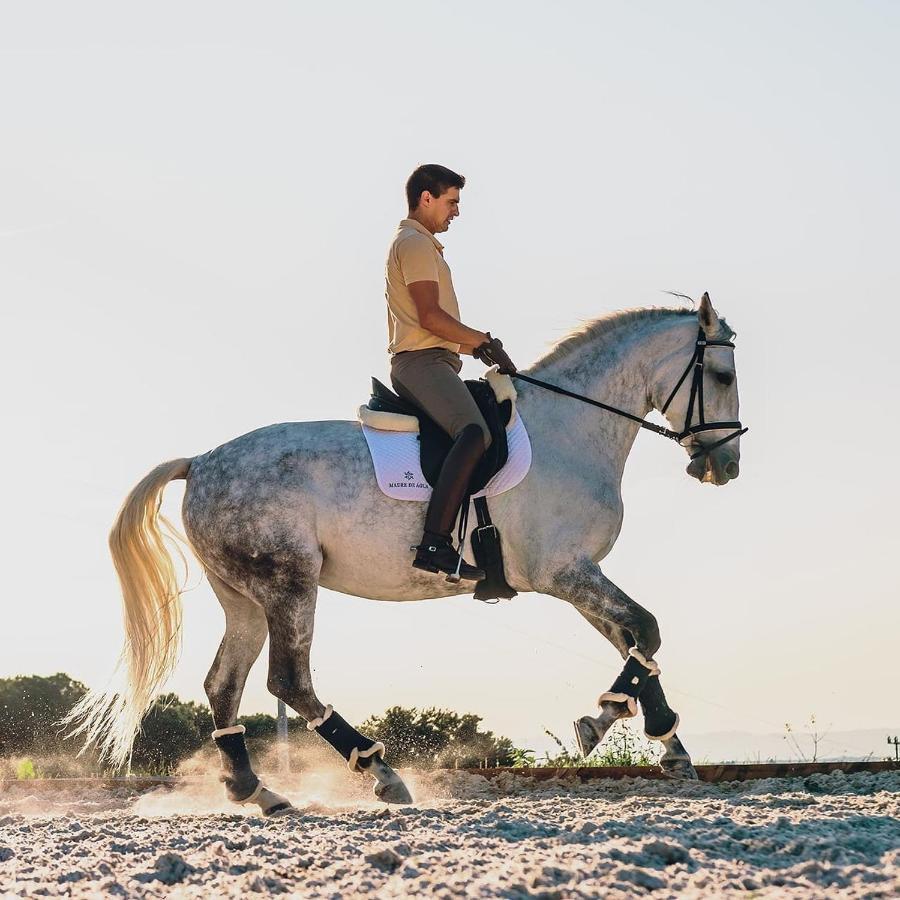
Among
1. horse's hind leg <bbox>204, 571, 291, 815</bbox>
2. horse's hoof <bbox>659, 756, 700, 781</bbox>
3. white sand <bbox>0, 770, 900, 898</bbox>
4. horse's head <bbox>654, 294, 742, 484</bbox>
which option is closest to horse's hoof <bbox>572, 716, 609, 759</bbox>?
white sand <bbox>0, 770, 900, 898</bbox>

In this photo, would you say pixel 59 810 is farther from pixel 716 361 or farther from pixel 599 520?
pixel 716 361

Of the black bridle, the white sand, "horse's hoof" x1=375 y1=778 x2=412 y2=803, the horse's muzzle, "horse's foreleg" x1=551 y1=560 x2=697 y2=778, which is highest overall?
the black bridle

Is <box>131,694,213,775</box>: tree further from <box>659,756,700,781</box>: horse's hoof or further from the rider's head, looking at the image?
the rider's head

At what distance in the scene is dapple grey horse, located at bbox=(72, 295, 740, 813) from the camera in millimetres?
8141

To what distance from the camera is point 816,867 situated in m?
4.46

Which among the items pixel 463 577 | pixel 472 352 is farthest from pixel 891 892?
pixel 472 352

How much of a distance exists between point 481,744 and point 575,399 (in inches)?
152

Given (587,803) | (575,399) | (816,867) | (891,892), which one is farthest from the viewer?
(575,399)

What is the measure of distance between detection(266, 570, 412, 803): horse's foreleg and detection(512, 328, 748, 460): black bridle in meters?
2.00

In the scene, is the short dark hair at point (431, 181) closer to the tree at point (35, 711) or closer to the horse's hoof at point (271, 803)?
the horse's hoof at point (271, 803)

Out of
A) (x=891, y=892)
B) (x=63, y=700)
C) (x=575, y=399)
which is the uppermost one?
(x=575, y=399)

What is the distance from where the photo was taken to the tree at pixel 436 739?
35.6 ft

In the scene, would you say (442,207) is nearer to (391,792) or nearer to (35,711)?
(391,792)

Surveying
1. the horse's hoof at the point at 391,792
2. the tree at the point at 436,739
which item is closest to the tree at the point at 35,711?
the tree at the point at 436,739
